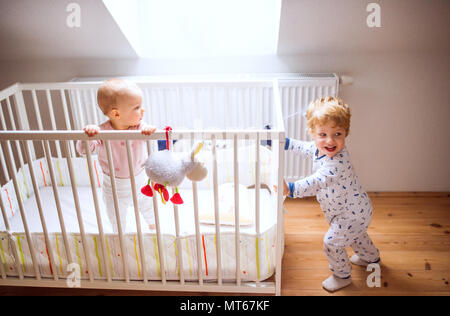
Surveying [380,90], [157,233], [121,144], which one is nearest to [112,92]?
[121,144]

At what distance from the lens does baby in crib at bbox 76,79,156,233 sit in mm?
1571

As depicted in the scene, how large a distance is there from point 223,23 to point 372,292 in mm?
1533

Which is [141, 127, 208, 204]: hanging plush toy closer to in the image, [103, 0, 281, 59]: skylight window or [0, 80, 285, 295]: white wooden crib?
[0, 80, 285, 295]: white wooden crib

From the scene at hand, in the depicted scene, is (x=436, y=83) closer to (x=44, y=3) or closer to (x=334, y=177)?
(x=334, y=177)

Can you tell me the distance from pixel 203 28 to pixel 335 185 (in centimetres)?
118

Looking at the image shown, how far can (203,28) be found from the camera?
2.31m

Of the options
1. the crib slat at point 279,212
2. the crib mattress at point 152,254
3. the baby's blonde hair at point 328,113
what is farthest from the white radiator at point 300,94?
the crib slat at point 279,212

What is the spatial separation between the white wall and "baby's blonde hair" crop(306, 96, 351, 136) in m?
0.69

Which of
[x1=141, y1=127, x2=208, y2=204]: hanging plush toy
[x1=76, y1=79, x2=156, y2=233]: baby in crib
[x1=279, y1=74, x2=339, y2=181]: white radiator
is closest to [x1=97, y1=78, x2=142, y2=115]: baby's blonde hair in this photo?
[x1=76, y1=79, x2=156, y2=233]: baby in crib

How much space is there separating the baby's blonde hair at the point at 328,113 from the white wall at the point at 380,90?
69 centimetres

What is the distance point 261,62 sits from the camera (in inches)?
88.7

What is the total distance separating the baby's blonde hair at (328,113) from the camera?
1560mm

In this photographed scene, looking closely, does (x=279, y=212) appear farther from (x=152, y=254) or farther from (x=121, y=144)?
(x=121, y=144)
